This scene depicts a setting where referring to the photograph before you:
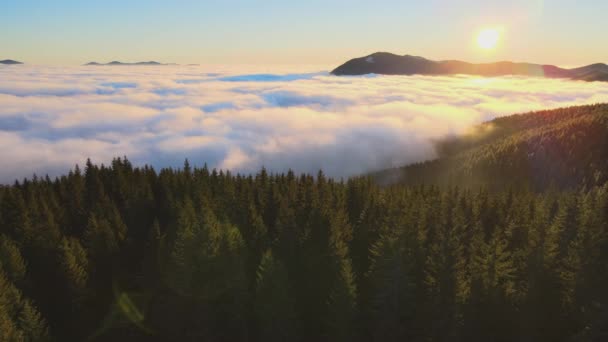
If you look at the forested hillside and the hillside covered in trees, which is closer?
the hillside covered in trees

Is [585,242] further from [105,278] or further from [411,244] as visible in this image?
[105,278]

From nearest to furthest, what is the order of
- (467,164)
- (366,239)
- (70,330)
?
1. (70,330)
2. (366,239)
3. (467,164)

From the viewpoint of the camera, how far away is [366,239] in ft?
149

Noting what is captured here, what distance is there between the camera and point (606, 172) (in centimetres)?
10831

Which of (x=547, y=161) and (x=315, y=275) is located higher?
(x=315, y=275)

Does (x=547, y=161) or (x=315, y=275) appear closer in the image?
(x=315, y=275)

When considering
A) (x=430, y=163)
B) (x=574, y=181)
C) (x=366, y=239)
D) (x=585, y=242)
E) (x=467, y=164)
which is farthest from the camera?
(x=430, y=163)

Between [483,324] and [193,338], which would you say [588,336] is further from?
[193,338]

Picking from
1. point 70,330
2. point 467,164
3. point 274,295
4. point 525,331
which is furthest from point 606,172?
point 70,330

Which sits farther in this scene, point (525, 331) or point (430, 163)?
point (430, 163)

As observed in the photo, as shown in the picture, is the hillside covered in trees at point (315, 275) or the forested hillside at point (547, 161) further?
the forested hillside at point (547, 161)

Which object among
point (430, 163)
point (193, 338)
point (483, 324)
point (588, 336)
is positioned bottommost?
point (430, 163)

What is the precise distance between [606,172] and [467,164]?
53.7 m

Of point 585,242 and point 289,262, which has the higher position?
point 585,242
